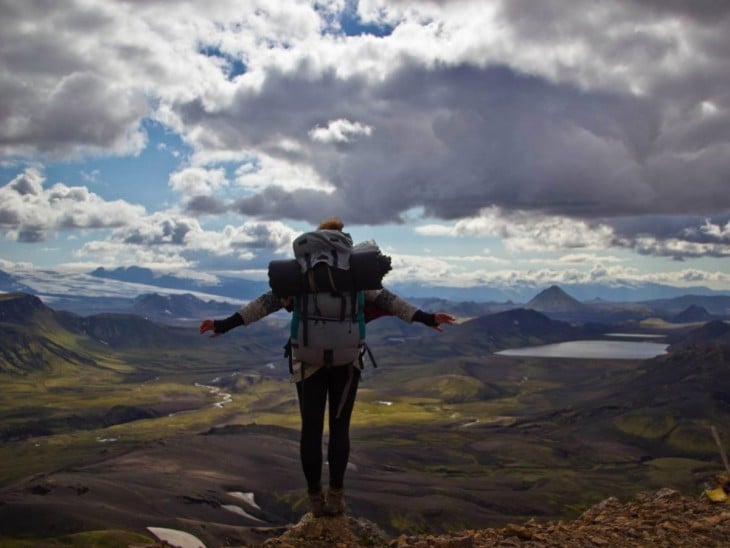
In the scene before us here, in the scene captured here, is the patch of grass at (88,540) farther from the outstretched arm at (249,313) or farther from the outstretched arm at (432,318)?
the outstretched arm at (432,318)

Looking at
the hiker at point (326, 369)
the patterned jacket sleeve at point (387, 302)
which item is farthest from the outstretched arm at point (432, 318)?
the patterned jacket sleeve at point (387, 302)

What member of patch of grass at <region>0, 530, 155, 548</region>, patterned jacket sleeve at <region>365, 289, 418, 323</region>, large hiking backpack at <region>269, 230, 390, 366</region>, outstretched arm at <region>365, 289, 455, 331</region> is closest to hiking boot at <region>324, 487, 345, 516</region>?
large hiking backpack at <region>269, 230, 390, 366</region>

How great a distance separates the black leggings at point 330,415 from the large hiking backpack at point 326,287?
2.32ft

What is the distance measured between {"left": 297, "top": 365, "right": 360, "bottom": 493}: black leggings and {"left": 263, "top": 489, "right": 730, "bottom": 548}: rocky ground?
1040mm

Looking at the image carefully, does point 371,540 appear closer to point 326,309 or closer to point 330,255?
point 326,309

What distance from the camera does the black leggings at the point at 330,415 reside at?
46.2 feet

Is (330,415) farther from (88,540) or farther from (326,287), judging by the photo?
(88,540)

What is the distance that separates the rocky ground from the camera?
533 inches

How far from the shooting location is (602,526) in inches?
605

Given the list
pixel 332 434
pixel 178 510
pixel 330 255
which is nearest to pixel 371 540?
pixel 332 434

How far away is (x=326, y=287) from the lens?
13.3 m

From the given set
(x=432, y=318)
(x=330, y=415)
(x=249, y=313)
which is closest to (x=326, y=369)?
(x=330, y=415)

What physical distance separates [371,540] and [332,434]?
8.72 ft

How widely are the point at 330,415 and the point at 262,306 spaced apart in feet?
9.55
